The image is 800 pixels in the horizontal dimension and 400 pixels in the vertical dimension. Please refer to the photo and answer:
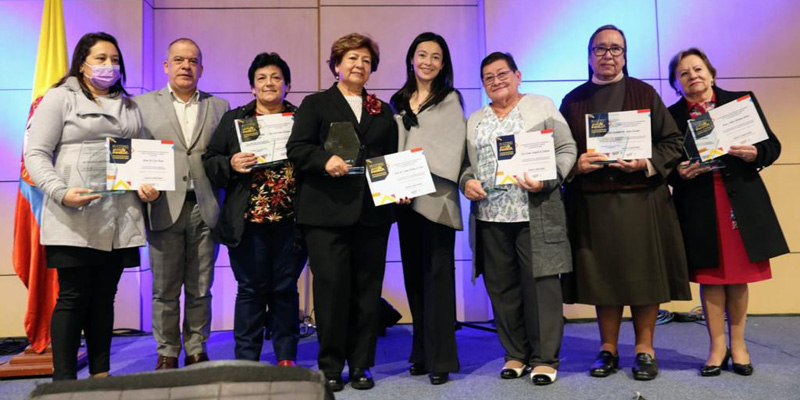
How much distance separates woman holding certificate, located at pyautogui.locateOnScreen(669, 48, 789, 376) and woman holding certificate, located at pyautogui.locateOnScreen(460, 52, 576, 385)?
642 mm

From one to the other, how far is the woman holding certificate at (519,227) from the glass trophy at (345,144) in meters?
0.53

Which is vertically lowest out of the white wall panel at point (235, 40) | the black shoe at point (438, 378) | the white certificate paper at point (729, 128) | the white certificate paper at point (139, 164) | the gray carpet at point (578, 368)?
the gray carpet at point (578, 368)

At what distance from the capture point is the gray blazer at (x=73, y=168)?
244cm

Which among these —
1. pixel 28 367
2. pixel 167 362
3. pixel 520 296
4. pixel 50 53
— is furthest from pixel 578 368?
pixel 50 53

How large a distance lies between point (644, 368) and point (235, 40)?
350cm

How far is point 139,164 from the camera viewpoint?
2562 millimetres

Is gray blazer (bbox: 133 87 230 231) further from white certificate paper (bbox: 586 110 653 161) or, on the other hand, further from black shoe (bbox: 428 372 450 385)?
white certificate paper (bbox: 586 110 653 161)

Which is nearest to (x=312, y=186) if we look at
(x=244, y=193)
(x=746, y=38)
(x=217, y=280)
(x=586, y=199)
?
(x=244, y=193)

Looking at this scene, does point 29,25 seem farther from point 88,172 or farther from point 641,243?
point 641,243

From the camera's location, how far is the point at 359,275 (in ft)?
9.02

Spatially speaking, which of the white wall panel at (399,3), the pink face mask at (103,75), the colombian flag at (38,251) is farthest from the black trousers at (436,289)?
the white wall panel at (399,3)

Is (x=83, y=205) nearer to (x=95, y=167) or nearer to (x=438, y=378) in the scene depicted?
(x=95, y=167)

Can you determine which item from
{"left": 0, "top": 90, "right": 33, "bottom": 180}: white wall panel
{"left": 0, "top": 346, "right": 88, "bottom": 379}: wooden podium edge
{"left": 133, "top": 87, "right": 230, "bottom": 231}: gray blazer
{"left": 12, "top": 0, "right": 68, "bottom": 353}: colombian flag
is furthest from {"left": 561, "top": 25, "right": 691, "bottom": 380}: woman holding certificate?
{"left": 0, "top": 90, "right": 33, "bottom": 180}: white wall panel

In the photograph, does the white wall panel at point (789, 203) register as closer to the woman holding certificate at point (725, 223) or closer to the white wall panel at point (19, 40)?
the woman holding certificate at point (725, 223)
